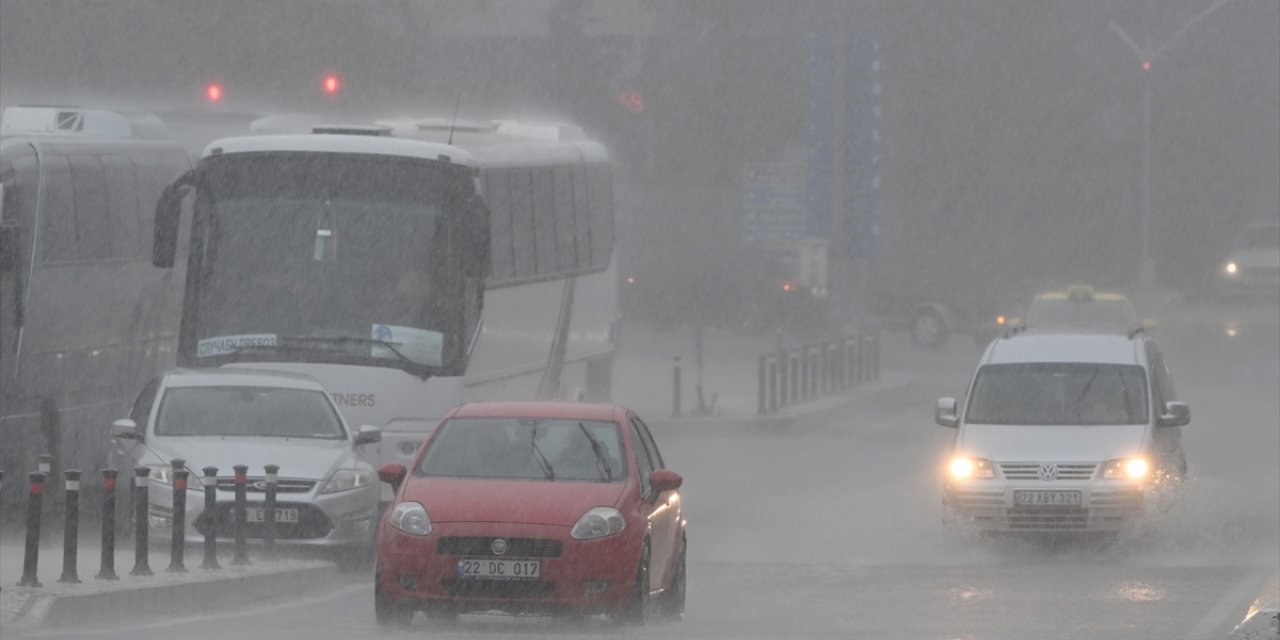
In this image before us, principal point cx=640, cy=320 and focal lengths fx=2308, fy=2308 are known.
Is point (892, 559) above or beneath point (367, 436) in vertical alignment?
beneath

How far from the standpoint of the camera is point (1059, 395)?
760 inches

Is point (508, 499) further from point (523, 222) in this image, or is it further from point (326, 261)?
point (523, 222)

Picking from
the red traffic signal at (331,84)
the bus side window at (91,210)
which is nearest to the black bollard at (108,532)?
the bus side window at (91,210)

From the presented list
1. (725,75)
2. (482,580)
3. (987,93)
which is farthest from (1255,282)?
(482,580)

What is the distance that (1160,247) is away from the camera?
63.0m

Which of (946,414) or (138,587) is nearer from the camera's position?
(138,587)

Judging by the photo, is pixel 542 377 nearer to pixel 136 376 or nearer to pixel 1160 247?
pixel 136 376

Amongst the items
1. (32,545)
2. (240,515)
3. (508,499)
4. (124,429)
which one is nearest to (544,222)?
(124,429)

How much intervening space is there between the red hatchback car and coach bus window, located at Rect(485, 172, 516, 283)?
742 centimetres

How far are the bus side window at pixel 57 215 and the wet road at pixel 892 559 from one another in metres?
4.31

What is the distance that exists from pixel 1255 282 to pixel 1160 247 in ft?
40.4

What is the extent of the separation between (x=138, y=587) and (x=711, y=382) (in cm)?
2457

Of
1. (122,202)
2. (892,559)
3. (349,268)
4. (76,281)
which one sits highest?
(122,202)

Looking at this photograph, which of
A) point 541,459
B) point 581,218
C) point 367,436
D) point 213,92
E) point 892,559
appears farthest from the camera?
point 213,92
